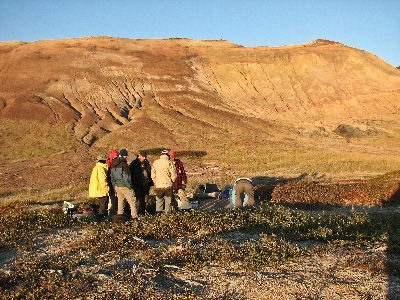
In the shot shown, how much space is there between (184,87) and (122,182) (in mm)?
56710

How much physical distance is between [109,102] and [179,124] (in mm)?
10768

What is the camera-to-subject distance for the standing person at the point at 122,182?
12.8 meters

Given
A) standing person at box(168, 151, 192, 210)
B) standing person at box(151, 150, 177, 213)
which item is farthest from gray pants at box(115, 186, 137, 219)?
standing person at box(168, 151, 192, 210)

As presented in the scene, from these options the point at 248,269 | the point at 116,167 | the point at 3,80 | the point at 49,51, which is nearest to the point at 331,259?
the point at 248,269

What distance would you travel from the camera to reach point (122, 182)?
1288cm

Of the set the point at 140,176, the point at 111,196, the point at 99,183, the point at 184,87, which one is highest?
the point at 184,87

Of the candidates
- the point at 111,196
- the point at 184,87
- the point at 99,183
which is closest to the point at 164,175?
the point at 111,196

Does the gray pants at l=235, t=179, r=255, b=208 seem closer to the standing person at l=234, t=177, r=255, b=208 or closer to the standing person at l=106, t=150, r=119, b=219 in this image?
the standing person at l=234, t=177, r=255, b=208

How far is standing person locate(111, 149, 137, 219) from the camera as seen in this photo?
12828 millimetres

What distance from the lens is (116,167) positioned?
1284 centimetres

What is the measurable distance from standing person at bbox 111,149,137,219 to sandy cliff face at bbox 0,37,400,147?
33739mm

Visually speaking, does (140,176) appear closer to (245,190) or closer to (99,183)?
(99,183)

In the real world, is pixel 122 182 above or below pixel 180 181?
above

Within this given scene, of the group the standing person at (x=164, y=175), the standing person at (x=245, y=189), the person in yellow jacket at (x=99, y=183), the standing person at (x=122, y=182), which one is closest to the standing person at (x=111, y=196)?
the person in yellow jacket at (x=99, y=183)
